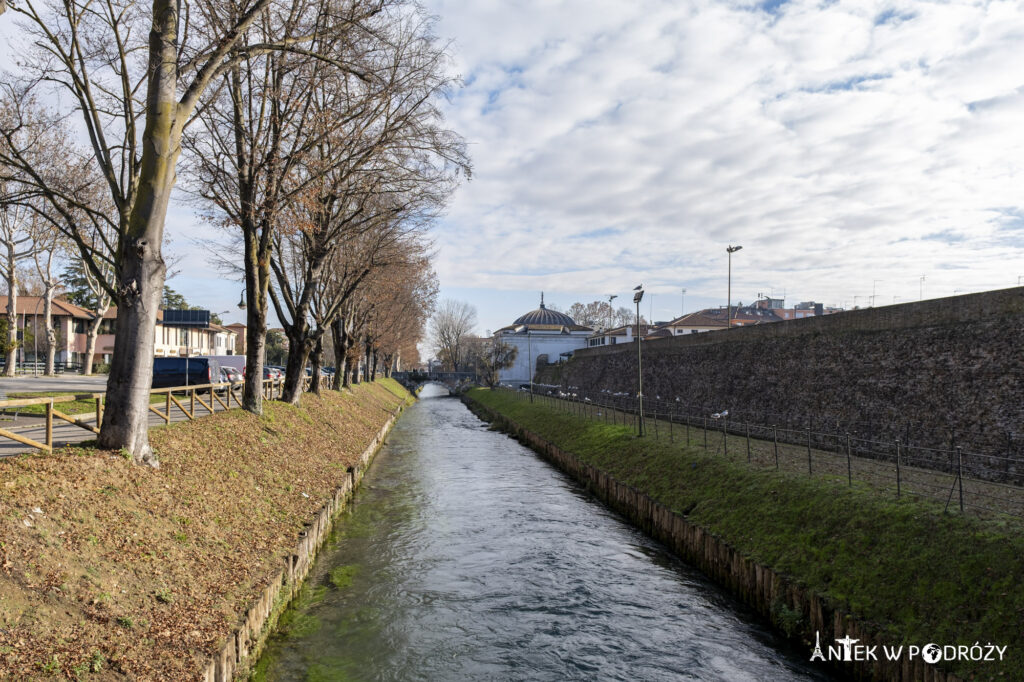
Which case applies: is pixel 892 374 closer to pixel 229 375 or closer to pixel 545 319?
pixel 229 375

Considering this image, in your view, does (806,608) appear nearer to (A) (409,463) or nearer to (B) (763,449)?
(B) (763,449)

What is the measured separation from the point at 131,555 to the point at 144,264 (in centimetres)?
517

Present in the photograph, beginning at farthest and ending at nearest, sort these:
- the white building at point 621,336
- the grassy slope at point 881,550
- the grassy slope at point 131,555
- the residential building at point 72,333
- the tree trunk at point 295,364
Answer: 1. the white building at point 621,336
2. the residential building at point 72,333
3. the tree trunk at point 295,364
4. the grassy slope at point 881,550
5. the grassy slope at point 131,555

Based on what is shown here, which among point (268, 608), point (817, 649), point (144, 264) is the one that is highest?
point (144, 264)

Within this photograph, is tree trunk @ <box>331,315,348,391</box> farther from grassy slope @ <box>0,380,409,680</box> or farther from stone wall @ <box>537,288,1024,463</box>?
grassy slope @ <box>0,380,409,680</box>

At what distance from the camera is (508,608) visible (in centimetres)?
1163

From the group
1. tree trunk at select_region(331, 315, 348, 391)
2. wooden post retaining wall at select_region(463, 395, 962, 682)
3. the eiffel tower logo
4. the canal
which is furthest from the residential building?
the eiffel tower logo

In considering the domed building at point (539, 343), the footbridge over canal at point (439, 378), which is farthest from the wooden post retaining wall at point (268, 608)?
the footbridge over canal at point (439, 378)

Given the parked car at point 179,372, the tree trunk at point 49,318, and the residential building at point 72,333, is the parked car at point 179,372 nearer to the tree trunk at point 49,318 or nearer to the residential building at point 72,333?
the tree trunk at point 49,318

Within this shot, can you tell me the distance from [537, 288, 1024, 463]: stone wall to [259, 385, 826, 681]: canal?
9517mm

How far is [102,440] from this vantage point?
1055 cm

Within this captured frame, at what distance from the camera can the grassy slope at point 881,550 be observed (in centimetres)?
800

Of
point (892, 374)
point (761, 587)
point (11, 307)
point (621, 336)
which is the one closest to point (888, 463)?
point (892, 374)

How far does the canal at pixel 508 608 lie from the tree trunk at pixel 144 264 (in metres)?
4.64
